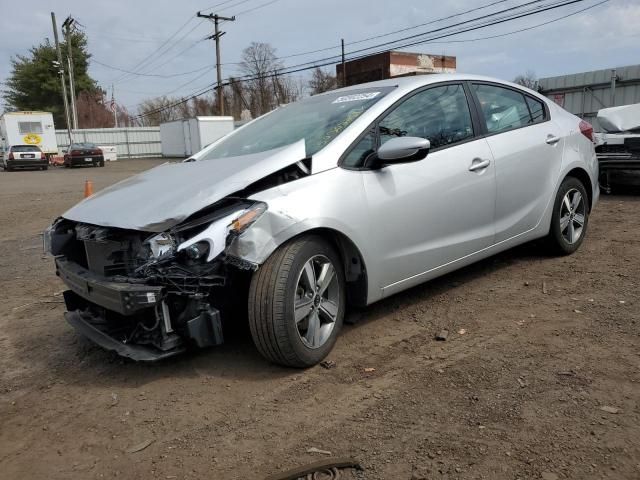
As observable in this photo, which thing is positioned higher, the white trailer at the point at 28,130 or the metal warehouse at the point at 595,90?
the white trailer at the point at 28,130

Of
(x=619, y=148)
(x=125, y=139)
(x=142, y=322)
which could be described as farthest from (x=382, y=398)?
(x=125, y=139)

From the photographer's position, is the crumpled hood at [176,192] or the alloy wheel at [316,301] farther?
the alloy wheel at [316,301]

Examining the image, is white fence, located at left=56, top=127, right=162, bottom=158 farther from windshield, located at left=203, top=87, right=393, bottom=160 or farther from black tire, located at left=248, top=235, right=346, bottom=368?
black tire, located at left=248, top=235, right=346, bottom=368

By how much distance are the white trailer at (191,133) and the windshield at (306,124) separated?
91.6 feet

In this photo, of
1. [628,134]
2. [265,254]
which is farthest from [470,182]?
[628,134]

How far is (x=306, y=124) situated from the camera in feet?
12.3

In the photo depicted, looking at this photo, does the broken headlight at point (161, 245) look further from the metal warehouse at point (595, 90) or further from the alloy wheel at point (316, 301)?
the metal warehouse at point (595, 90)

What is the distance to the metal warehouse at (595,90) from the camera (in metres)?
15.8

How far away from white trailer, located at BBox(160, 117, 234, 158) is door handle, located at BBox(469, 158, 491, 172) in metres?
28.7

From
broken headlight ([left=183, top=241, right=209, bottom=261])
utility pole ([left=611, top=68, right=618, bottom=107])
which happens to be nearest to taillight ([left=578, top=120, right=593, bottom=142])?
broken headlight ([left=183, top=241, right=209, bottom=261])

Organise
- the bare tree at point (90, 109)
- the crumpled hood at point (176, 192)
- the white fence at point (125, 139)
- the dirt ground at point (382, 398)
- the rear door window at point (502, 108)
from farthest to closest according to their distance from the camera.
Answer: the bare tree at point (90, 109) → the white fence at point (125, 139) → the rear door window at point (502, 108) → the crumpled hood at point (176, 192) → the dirt ground at point (382, 398)

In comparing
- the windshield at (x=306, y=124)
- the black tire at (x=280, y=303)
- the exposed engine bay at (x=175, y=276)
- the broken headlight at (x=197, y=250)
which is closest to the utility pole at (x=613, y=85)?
the windshield at (x=306, y=124)

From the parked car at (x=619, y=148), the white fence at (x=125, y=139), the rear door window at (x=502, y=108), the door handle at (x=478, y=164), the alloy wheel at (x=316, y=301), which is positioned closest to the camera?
the alloy wheel at (x=316, y=301)

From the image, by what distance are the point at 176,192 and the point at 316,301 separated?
3.33ft
